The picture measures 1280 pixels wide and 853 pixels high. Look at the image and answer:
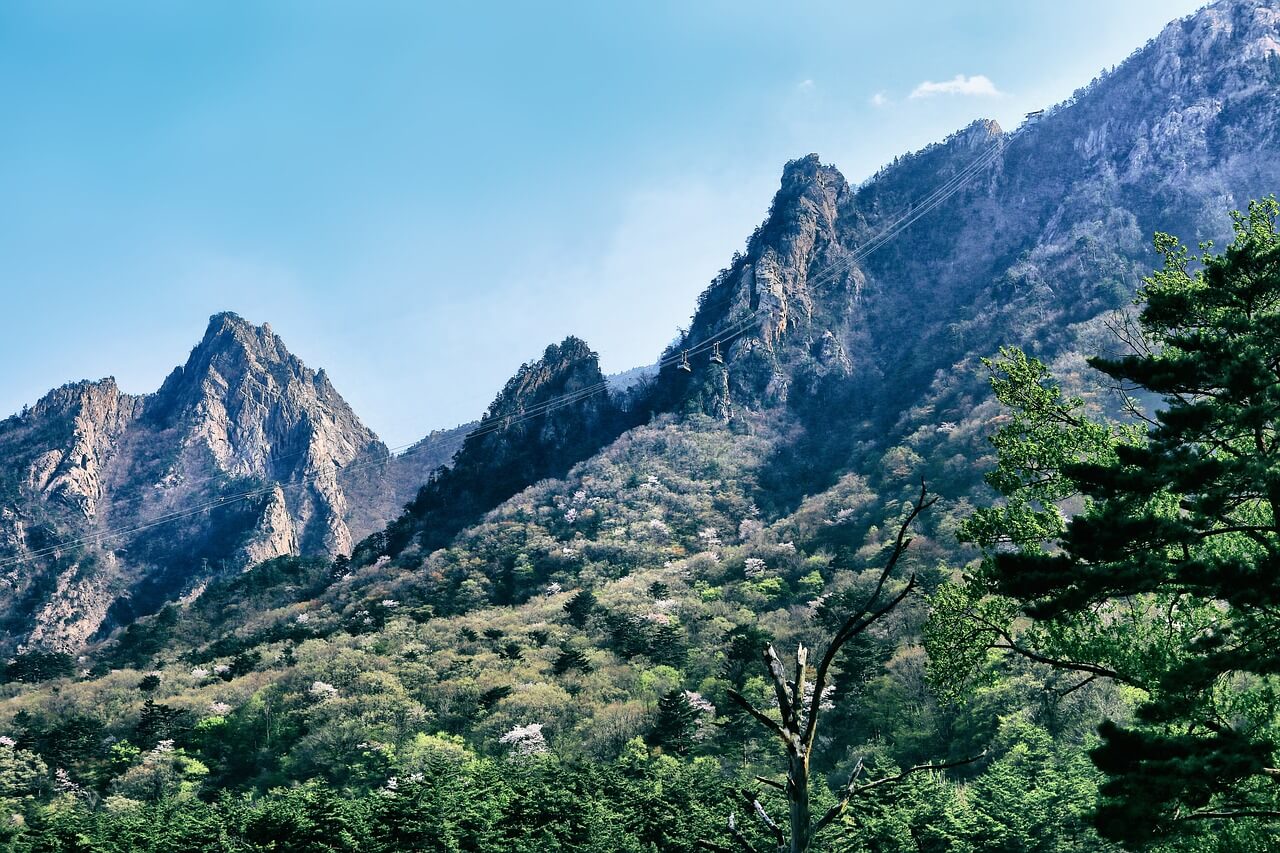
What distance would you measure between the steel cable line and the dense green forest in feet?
45.8

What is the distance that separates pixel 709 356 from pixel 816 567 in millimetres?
53228

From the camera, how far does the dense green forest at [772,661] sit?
11641 millimetres

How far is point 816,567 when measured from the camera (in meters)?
75.4

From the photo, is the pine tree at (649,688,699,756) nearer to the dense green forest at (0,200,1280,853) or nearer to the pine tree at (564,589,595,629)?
the dense green forest at (0,200,1280,853)

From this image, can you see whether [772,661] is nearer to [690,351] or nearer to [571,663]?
[571,663]

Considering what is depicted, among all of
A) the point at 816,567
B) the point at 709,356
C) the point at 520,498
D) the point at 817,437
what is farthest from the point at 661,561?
the point at 709,356

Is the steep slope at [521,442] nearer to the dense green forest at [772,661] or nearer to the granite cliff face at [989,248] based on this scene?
the dense green forest at [772,661]

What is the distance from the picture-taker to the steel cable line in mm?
123000

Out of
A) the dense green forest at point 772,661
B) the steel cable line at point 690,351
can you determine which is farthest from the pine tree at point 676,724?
the steel cable line at point 690,351

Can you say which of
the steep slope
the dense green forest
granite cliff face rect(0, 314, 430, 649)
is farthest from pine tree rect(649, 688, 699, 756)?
granite cliff face rect(0, 314, 430, 649)

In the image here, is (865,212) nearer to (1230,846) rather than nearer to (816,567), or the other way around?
(816,567)

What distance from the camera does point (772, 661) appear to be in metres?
4.64

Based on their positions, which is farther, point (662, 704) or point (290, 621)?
point (290, 621)

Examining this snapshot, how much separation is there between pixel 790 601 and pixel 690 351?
6159 centimetres
